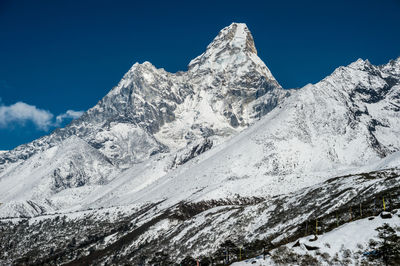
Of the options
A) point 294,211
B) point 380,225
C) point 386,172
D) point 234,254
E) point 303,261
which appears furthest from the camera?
point 386,172

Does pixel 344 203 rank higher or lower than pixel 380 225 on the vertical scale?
lower

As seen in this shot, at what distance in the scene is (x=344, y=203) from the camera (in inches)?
3880

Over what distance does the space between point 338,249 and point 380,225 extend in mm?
5645

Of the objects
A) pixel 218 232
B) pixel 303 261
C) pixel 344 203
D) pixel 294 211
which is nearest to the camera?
pixel 303 261

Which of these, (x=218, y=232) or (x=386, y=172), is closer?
(x=218, y=232)

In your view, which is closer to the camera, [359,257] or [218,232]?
[359,257]

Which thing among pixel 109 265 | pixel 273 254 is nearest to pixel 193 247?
pixel 109 265

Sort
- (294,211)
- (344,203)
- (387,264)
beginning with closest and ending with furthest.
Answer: (387,264) < (344,203) < (294,211)

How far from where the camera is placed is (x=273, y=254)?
3834cm

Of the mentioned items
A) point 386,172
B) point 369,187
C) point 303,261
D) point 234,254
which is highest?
point 303,261

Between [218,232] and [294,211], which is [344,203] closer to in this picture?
[294,211]

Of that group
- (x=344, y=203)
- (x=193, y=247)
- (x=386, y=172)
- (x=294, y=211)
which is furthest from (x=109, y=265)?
(x=386, y=172)

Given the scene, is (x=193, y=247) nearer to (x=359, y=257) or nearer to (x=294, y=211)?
(x=294, y=211)

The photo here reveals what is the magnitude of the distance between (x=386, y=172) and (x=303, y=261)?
131329 millimetres
